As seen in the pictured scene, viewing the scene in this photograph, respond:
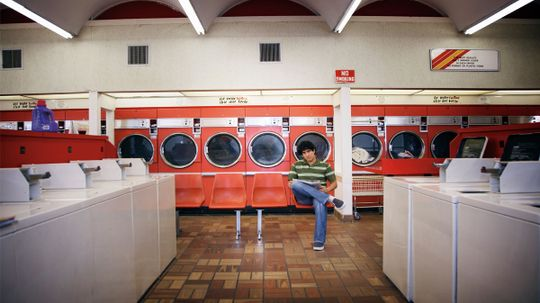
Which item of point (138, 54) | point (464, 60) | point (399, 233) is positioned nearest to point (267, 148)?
point (138, 54)

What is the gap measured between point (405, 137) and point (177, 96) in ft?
15.0

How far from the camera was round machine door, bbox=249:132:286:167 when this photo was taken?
5172 millimetres

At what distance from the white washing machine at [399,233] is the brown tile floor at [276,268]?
0.45ft

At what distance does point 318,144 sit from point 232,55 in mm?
2264

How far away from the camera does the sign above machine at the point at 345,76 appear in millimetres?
4445

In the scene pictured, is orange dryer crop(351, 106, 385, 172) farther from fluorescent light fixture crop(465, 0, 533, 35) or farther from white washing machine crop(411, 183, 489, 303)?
white washing machine crop(411, 183, 489, 303)

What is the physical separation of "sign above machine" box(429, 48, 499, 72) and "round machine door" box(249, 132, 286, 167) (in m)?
2.90

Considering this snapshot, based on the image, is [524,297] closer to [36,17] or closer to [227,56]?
[227,56]

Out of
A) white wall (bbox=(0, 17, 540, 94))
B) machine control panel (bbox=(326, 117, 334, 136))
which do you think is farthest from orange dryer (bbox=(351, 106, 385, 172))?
white wall (bbox=(0, 17, 540, 94))

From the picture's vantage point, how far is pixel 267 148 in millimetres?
5270

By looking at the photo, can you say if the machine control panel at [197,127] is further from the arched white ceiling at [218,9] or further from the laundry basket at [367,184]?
the laundry basket at [367,184]

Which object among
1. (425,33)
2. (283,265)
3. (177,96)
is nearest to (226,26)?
(177,96)

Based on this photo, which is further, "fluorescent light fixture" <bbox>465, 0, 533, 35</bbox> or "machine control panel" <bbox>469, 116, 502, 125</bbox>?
"machine control panel" <bbox>469, 116, 502, 125</bbox>

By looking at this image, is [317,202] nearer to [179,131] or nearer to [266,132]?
[266,132]
